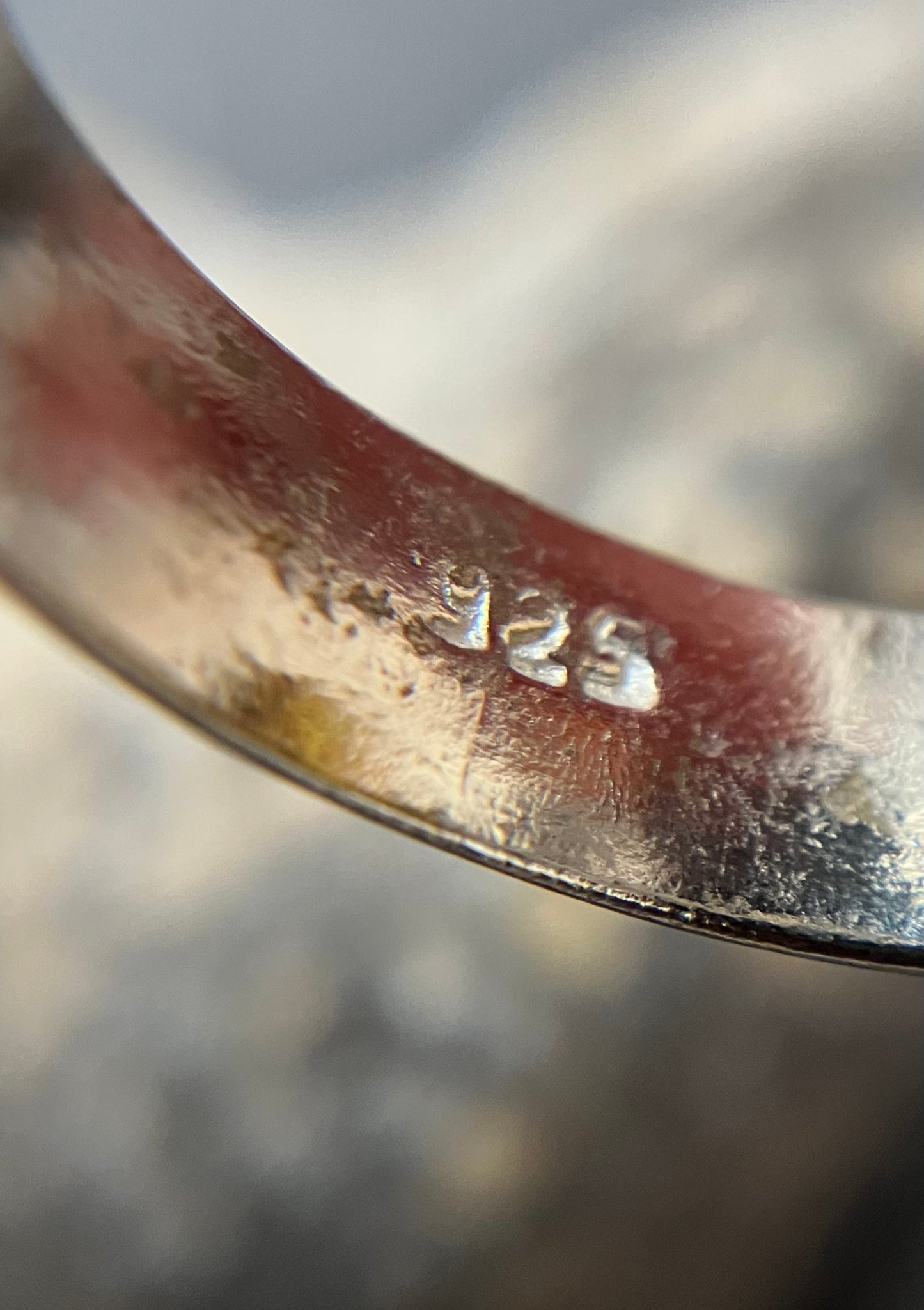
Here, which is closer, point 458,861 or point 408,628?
point 408,628

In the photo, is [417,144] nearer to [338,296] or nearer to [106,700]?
[338,296]

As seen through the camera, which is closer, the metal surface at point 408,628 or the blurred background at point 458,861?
the metal surface at point 408,628

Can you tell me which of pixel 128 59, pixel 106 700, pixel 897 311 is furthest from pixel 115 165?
pixel 897 311

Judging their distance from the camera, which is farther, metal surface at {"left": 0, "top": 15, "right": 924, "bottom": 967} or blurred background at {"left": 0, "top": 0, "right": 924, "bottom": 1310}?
blurred background at {"left": 0, "top": 0, "right": 924, "bottom": 1310}
